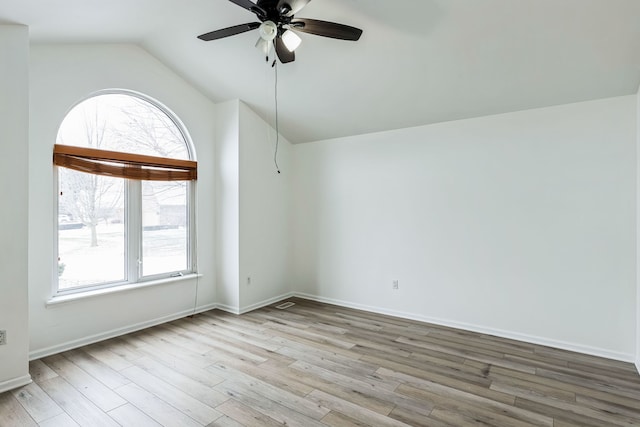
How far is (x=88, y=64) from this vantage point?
3.32 m

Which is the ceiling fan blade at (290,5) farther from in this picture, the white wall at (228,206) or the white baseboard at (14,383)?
the white baseboard at (14,383)

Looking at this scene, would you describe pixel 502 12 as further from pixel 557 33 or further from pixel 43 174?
pixel 43 174

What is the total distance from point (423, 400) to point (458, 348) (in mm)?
1041

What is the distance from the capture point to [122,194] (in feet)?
12.2

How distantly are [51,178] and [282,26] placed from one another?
2528 millimetres

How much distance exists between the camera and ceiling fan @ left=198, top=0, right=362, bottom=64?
207 centimetres

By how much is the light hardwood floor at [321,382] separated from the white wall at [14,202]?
26 cm

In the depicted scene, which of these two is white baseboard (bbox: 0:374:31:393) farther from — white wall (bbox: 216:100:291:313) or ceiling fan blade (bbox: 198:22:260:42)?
ceiling fan blade (bbox: 198:22:260:42)

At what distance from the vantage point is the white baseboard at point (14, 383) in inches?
95.9

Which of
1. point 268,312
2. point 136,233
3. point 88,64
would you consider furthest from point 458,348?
point 88,64

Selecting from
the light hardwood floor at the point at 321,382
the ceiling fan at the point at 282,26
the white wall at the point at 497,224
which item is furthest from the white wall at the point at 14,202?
the white wall at the point at 497,224

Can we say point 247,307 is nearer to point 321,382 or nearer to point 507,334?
point 321,382

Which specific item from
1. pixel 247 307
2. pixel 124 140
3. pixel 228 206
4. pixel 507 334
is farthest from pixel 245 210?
pixel 507 334

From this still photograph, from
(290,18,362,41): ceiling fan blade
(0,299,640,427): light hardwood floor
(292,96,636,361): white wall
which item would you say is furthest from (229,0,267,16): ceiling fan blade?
(0,299,640,427): light hardwood floor
